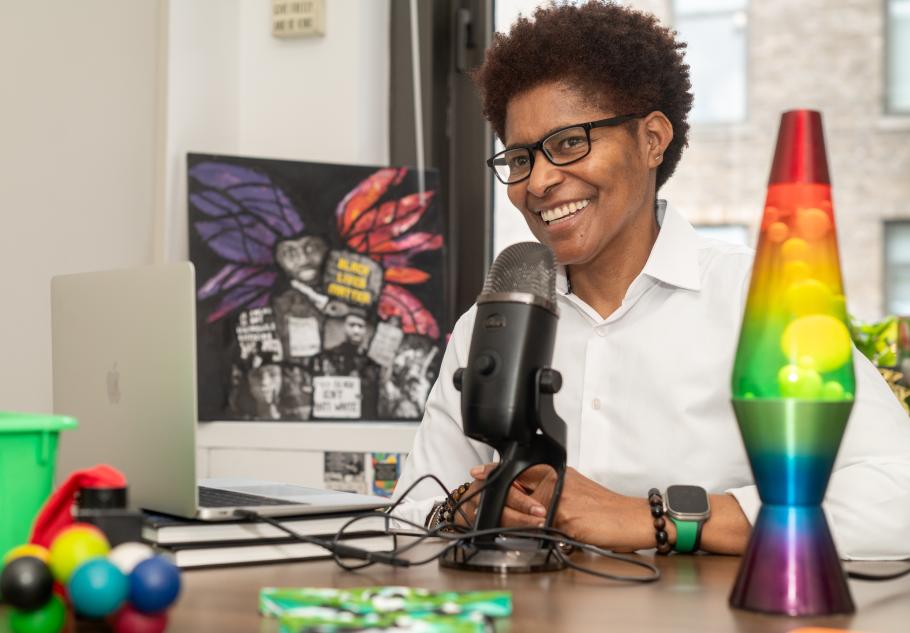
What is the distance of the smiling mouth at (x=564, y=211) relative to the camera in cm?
169

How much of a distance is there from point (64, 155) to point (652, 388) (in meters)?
1.29

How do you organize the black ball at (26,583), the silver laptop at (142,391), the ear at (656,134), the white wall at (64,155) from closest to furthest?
the black ball at (26,583) → the silver laptop at (142,391) → the ear at (656,134) → the white wall at (64,155)

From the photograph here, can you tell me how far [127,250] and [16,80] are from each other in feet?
1.44

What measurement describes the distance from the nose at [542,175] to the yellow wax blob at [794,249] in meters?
0.82

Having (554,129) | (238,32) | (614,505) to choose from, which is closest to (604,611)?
(614,505)

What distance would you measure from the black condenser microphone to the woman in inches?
15.2

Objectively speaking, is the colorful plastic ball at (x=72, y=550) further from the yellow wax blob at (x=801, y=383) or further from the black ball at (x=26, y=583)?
the yellow wax blob at (x=801, y=383)

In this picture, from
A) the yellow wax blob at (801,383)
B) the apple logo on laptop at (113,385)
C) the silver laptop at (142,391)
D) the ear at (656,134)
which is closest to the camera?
the yellow wax blob at (801,383)

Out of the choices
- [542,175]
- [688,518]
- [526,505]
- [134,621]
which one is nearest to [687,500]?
[688,518]

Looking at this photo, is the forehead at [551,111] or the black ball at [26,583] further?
the forehead at [551,111]

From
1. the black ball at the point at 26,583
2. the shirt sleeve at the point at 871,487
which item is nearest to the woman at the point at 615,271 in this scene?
the shirt sleeve at the point at 871,487

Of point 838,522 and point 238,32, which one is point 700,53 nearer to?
point 238,32

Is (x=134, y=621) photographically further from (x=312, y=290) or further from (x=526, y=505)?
(x=312, y=290)

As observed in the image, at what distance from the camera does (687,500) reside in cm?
127
